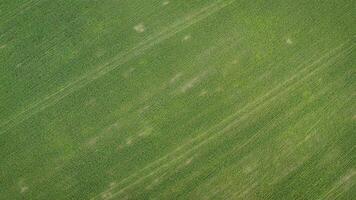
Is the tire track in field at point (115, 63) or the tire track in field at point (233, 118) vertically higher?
the tire track in field at point (115, 63)

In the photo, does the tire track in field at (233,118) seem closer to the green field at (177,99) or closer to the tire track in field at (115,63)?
the green field at (177,99)

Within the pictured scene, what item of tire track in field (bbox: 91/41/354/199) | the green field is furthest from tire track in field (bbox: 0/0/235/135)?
tire track in field (bbox: 91/41/354/199)

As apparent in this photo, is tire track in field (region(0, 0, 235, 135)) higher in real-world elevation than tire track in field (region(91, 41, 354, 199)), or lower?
higher

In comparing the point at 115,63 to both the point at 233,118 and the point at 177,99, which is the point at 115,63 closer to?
the point at 177,99

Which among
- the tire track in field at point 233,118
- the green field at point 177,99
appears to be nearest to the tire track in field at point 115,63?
the green field at point 177,99

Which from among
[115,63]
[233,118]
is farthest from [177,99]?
[115,63]

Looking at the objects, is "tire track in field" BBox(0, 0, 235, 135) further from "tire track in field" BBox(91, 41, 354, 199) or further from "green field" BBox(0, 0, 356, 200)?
"tire track in field" BBox(91, 41, 354, 199)
